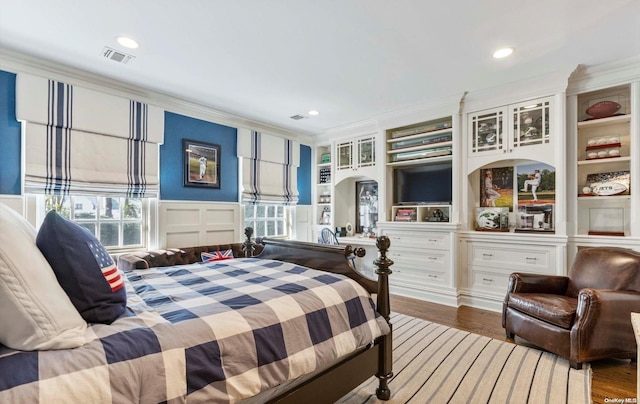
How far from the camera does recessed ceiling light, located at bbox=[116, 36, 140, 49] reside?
2480mm

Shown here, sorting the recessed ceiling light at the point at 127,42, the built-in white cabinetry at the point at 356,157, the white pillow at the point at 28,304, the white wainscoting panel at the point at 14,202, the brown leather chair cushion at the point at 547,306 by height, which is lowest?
the brown leather chair cushion at the point at 547,306

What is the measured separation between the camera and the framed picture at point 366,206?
5113mm

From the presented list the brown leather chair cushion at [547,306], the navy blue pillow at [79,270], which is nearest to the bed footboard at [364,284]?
the navy blue pillow at [79,270]

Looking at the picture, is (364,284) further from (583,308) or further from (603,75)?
(603,75)

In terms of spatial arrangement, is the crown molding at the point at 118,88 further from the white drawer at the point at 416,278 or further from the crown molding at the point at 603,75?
the crown molding at the point at 603,75

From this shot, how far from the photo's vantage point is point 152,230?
3.62 metres

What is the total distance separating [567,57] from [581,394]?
273 cm

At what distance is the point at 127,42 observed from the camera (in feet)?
8.32

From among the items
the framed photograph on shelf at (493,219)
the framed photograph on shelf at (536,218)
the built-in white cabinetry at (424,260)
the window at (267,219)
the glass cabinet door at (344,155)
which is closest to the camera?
the framed photograph on shelf at (536,218)

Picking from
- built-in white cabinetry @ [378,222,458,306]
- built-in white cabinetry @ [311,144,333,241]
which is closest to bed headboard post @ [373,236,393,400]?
built-in white cabinetry @ [378,222,458,306]

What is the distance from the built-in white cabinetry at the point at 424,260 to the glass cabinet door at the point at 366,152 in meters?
1.01

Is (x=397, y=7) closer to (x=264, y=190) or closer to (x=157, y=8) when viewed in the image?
(x=157, y=8)

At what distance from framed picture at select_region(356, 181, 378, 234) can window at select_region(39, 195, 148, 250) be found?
3.22m

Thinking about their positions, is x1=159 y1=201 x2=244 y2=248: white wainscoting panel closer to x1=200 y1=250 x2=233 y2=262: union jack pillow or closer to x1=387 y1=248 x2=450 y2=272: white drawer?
x1=200 y1=250 x2=233 y2=262: union jack pillow
